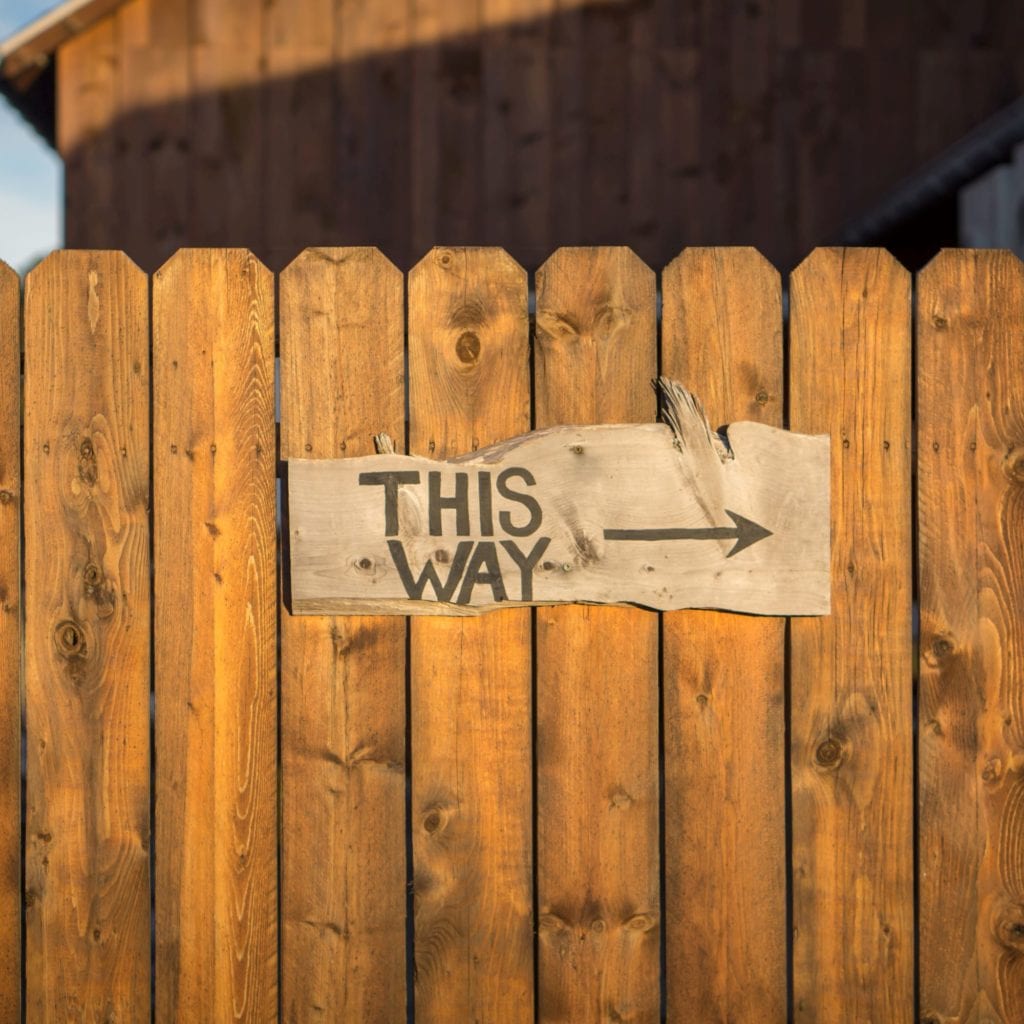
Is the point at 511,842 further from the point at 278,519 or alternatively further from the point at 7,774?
the point at 7,774

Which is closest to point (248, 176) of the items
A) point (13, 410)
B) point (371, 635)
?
point (13, 410)

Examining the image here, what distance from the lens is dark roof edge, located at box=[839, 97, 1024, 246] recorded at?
387 centimetres

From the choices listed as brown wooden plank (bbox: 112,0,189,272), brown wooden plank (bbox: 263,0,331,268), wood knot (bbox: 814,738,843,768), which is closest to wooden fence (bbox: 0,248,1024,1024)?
wood knot (bbox: 814,738,843,768)

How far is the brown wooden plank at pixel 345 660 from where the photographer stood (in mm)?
2256

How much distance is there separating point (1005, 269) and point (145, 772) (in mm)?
2259

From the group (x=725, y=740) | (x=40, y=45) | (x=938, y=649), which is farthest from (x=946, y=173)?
(x=40, y=45)

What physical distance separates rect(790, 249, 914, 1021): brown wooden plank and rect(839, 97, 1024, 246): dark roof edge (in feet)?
6.96

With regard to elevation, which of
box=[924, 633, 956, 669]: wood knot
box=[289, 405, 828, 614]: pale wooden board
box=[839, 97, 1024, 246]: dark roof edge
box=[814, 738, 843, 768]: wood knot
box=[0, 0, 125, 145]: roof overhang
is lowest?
box=[814, 738, 843, 768]: wood knot

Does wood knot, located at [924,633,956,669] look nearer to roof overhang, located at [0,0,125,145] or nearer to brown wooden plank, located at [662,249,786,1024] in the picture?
A: brown wooden plank, located at [662,249,786,1024]

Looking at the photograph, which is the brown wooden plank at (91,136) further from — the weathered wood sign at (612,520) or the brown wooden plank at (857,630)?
the brown wooden plank at (857,630)

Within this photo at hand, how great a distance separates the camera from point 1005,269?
2.26 meters

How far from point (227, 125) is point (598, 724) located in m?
4.16

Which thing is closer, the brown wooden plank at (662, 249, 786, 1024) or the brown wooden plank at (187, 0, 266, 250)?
the brown wooden plank at (662, 249, 786, 1024)

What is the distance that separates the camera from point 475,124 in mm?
5129
